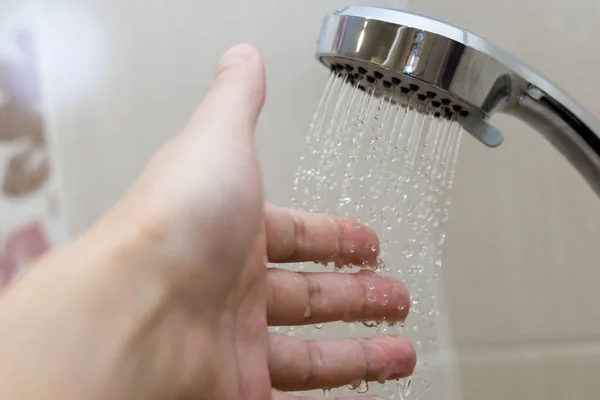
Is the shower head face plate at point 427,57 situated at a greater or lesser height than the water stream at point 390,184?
greater

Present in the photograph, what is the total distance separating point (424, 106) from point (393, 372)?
254 mm

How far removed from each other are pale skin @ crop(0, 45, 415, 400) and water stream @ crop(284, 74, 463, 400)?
60mm

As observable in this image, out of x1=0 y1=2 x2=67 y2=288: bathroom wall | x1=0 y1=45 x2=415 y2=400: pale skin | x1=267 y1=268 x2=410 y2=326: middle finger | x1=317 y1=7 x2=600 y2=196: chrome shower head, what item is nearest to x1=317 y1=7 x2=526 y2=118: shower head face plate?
x1=317 y1=7 x2=600 y2=196: chrome shower head

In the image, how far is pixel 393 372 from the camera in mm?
551

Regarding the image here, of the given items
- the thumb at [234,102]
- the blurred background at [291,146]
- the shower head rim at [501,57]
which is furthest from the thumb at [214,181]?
the blurred background at [291,146]

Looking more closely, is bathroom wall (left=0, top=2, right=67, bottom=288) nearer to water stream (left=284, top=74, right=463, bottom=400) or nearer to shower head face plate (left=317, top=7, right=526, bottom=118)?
water stream (left=284, top=74, right=463, bottom=400)

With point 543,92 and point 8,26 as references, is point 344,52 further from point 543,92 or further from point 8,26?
point 8,26

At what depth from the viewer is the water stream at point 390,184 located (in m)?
0.48

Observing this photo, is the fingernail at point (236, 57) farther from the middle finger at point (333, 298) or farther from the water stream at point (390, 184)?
the middle finger at point (333, 298)

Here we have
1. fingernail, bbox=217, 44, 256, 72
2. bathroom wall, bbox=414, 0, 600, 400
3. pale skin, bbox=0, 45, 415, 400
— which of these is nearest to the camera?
pale skin, bbox=0, 45, 415, 400

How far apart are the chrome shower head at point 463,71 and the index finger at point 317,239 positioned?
182 millimetres

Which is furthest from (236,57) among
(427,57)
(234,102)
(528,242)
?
(528,242)

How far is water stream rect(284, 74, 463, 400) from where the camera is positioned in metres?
0.48

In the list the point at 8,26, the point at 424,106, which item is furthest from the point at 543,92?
the point at 8,26
